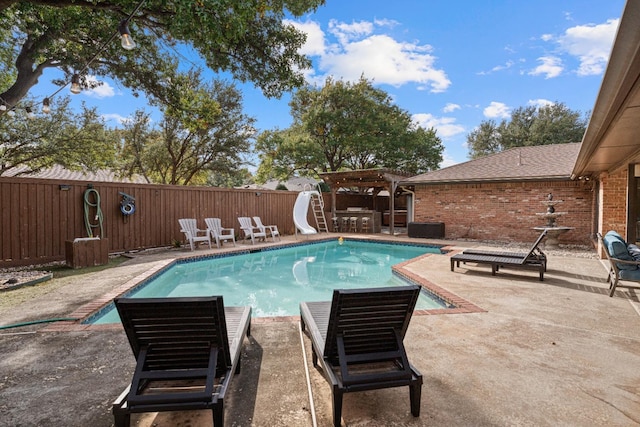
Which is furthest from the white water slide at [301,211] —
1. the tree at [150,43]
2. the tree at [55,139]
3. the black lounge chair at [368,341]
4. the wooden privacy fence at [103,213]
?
the black lounge chair at [368,341]

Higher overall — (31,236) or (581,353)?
(31,236)

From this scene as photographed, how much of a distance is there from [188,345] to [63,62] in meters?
8.83

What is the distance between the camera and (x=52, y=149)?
38.9 ft

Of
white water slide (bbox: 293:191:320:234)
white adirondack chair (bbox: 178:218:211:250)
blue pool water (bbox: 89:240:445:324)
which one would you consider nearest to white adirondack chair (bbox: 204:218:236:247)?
white adirondack chair (bbox: 178:218:211:250)

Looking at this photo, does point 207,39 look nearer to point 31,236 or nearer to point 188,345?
point 188,345

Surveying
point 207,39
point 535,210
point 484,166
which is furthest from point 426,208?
point 207,39

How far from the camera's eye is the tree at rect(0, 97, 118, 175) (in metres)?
11.4

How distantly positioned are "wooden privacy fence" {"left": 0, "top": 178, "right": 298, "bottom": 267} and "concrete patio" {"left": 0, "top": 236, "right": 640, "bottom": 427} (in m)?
3.66

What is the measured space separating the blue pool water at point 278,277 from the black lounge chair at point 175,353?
2.60 m

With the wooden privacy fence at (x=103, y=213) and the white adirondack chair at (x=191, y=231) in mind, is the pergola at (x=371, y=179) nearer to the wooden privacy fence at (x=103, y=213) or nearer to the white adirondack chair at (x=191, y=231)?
the wooden privacy fence at (x=103, y=213)

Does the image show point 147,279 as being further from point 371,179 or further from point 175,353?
point 371,179

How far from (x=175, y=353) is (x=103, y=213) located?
26.2 ft

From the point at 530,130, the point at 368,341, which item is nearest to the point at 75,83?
the point at 368,341

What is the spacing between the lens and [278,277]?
7129 millimetres
